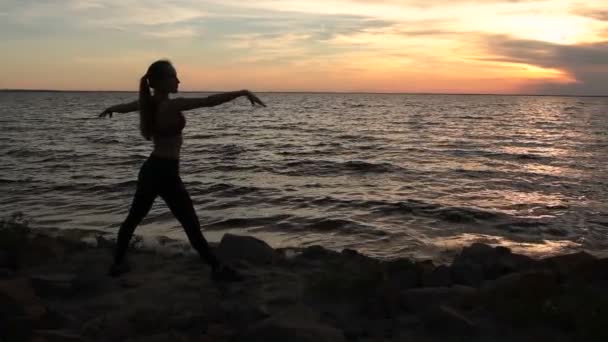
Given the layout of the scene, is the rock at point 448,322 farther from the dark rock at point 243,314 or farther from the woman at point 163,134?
the woman at point 163,134

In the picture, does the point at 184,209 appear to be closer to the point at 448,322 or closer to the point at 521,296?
the point at 448,322

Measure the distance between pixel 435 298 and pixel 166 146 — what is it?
2.98m

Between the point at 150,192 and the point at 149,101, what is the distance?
3.05 feet

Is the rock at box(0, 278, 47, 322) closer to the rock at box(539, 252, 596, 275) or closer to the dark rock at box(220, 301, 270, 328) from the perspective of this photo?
the dark rock at box(220, 301, 270, 328)

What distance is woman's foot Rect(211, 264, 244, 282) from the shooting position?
226 inches

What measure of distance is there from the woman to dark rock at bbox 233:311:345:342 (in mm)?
1768

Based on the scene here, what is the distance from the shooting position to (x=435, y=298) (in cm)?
496

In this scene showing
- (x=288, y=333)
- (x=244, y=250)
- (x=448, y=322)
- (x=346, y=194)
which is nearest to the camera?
(x=288, y=333)

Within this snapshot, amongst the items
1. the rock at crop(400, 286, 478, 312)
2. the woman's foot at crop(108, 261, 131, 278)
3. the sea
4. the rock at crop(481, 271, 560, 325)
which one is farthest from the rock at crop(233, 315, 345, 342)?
the sea

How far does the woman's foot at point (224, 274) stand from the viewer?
574 cm

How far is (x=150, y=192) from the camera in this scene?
5.32 m

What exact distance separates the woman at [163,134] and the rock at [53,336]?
1.76m

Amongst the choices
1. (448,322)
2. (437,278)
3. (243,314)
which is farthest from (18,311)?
(437,278)

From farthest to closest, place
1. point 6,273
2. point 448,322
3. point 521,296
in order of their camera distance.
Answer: point 6,273 < point 521,296 < point 448,322
